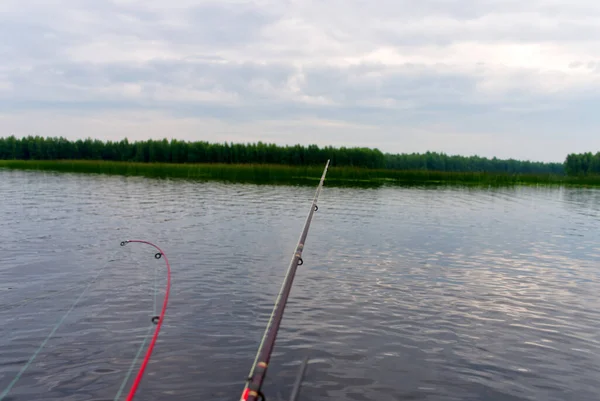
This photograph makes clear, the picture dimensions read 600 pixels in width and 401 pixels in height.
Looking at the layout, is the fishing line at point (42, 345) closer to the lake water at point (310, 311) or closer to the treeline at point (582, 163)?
the lake water at point (310, 311)

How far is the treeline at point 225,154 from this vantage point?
112 metres

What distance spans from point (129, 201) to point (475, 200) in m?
28.1

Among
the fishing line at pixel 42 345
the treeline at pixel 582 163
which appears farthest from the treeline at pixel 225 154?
the fishing line at pixel 42 345

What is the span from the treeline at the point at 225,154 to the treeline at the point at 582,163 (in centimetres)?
1877

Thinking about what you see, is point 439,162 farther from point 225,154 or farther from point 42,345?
point 42,345

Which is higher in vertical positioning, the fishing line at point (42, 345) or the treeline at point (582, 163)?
the treeline at point (582, 163)

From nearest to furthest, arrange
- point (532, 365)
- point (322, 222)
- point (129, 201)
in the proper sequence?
point (532, 365) → point (322, 222) → point (129, 201)

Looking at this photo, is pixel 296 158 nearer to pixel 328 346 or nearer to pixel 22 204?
pixel 22 204

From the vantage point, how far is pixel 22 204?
28.9m

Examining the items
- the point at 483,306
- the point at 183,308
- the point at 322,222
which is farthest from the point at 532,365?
the point at 322,222

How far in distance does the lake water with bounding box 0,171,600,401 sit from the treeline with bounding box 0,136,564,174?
282ft

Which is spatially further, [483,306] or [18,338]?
[483,306]

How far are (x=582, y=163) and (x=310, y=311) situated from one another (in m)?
132

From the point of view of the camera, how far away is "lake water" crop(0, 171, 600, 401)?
25.6 ft
